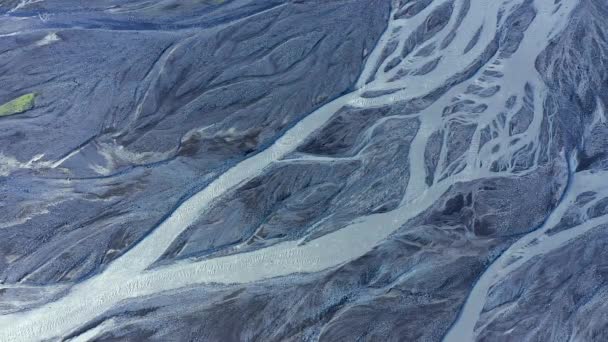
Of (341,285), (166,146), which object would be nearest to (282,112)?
(166,146)

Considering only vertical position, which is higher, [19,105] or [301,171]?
[19,105]

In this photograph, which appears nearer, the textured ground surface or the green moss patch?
the textured ground surface

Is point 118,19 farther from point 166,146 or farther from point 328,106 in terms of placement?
point 328,106

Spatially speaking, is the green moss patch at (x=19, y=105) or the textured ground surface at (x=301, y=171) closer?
the textured ground surface at (x=301, y=171)

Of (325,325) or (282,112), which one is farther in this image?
(282,112)
